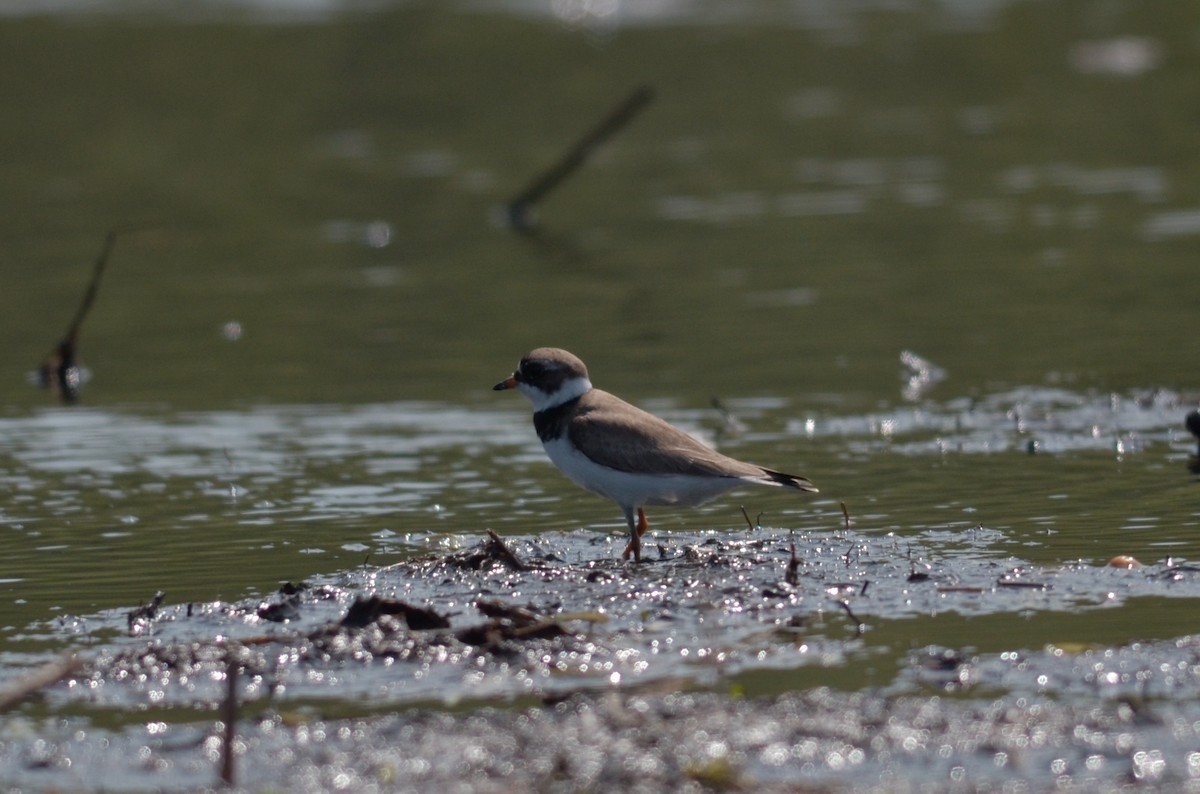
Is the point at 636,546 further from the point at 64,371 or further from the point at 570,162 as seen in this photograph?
the point at 570,162

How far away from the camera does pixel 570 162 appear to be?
2467cm

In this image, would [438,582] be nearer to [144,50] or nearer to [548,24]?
[144,50]

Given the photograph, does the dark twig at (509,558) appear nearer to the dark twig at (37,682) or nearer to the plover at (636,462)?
the plover at (636,462)

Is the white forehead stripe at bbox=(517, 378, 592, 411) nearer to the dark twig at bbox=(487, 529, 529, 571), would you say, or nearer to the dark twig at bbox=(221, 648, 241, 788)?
the dark twig at bbox=(487, 529, 529, 571)

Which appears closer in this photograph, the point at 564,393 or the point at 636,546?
the point at 636,546

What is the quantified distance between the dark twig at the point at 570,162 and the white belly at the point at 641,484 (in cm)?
1264

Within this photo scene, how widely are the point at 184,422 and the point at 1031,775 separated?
1122 cm

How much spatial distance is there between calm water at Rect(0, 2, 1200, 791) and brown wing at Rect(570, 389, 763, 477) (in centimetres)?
138

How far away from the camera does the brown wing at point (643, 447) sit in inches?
418

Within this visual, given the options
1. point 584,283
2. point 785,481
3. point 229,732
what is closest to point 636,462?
point 785,481

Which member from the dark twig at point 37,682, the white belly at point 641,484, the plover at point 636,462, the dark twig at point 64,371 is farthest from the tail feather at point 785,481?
the dark twig at point 64,371

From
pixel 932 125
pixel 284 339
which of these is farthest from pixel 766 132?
pixel 284 339

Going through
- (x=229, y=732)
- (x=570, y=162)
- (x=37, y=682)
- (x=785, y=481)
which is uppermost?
(x=570, y=162)

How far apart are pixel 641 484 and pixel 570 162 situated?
1447 cm
